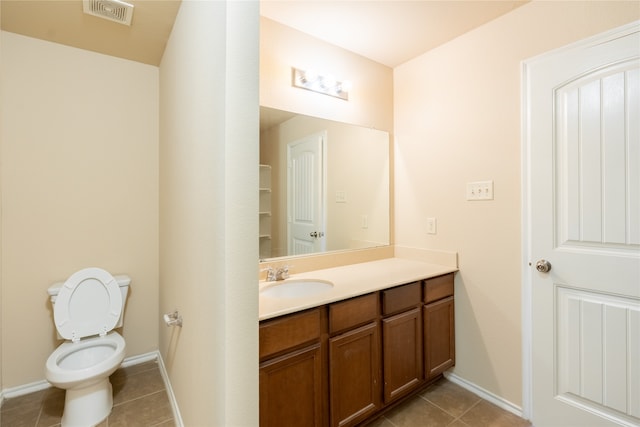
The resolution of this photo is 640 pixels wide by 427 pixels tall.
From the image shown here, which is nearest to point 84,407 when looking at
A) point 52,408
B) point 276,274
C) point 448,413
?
point 52,408

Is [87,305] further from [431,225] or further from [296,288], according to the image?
[431,225]

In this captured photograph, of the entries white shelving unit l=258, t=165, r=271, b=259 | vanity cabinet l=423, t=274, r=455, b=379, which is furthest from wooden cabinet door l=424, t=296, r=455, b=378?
white shelving unit l=258, t=165, r=271, b=259

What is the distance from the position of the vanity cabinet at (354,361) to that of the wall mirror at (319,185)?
635 millimetres

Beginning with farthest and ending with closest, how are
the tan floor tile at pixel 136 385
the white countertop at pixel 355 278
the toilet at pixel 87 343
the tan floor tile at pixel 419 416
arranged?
the tan floor tile at pixel 136 385, the tan floor tile at pixel 419 416, the toilet at pixel 87 343, the white countertop at pixel 355 278

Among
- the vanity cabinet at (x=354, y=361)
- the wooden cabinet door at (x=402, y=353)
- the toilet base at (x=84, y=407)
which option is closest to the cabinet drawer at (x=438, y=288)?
the wooden cabinet door at (x=402, y=353)

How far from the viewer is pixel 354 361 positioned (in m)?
1.54

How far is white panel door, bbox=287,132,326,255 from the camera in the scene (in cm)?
203

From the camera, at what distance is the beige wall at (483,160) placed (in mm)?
1720

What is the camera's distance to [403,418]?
1.76 m

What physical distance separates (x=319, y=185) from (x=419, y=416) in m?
1.59

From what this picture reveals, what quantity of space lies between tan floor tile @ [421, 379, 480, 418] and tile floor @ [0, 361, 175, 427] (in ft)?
5.31

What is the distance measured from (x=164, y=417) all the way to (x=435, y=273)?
1.87m

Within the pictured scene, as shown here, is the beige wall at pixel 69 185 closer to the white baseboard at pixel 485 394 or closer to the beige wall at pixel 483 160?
the beige wall at pixel 483 160

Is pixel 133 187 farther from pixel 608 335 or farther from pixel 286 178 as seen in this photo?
pixel 608 335
